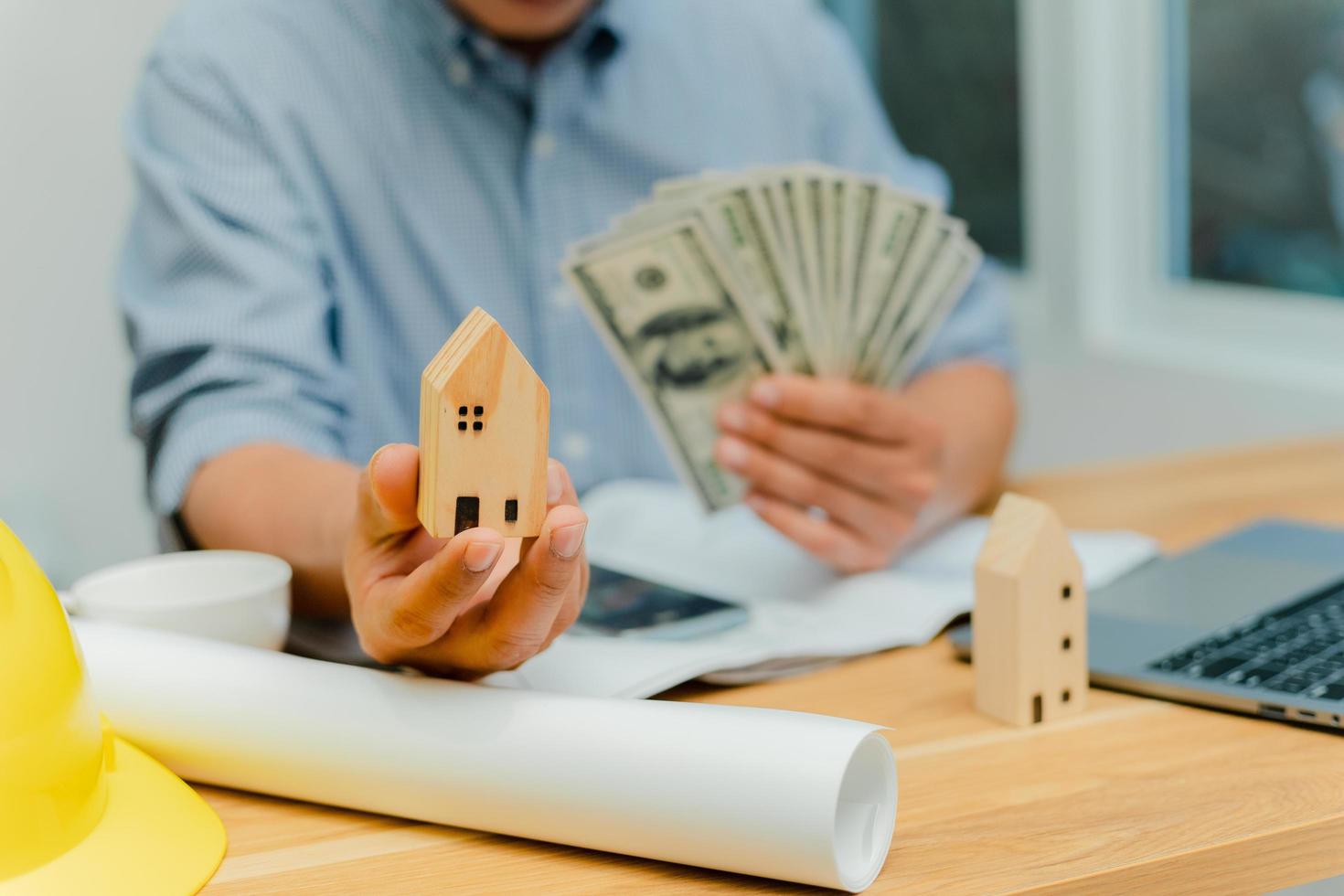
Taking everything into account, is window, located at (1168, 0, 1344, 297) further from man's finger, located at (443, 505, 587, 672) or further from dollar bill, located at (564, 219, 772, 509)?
man's finger, located at (443, 505, 587, 672)

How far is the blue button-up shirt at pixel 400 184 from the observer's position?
1.16 m

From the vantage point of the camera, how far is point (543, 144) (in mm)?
1338

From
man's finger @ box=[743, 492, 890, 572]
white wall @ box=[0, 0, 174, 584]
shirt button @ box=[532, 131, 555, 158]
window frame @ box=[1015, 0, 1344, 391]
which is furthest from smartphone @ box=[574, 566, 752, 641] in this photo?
white wall @ box=[0, 0, 174, 584]

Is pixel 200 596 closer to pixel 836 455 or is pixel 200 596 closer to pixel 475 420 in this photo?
pixel 475 420

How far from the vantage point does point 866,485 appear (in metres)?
1.05

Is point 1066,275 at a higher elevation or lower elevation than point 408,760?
lower

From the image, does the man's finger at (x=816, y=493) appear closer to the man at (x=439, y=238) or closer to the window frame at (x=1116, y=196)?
the man at (x=439, y=238)

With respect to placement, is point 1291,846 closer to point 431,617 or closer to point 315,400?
point 431,617

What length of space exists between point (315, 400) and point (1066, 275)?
168 centimetres

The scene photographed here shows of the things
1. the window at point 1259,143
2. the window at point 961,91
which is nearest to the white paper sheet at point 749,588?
the window at point 1259,143

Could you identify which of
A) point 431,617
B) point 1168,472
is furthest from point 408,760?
point 1168,472

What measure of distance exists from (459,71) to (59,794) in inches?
36.4

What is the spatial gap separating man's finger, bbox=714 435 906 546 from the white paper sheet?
0.04 metres

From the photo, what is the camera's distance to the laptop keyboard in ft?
2.47
